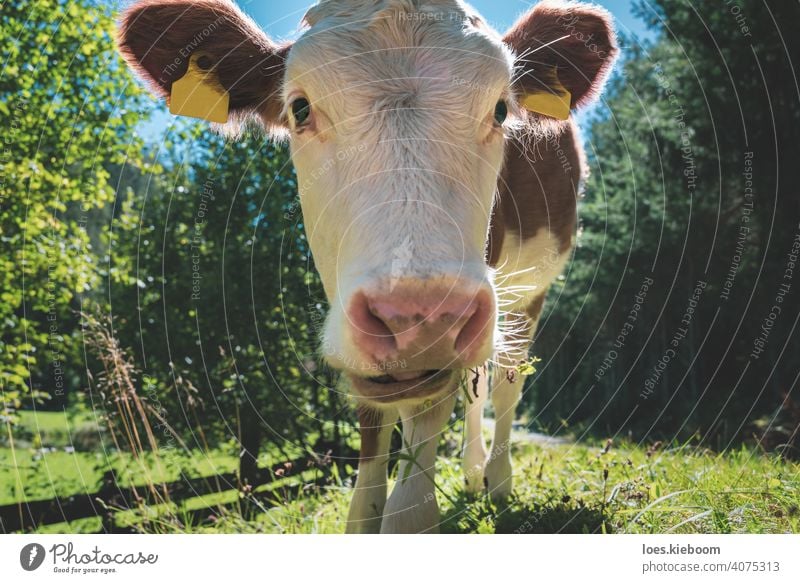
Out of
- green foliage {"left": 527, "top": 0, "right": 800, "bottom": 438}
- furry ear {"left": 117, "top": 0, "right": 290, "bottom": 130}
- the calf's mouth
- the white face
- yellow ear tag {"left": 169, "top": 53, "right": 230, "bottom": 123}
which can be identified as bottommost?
green foliage {"left": 527, "top": 0, "right": 800, "bottom": 438}

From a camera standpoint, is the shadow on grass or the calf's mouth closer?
the calf's mouth

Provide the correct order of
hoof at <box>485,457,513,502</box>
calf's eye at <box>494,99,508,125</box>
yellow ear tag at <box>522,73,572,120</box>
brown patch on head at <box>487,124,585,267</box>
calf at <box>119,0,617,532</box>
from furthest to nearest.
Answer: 1. hoof at <box>485,457,513,502</box>
2. brown patch on head at <box>487,124,585,267</box>
3. yellow ear tag at <box>522,73,572,120</box>
4. calf's eye at <box>494,99,508,125</box>
5. calf at <box>119,0,617,532</box>

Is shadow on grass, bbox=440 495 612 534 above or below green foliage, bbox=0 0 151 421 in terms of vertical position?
below

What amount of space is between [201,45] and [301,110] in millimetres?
743

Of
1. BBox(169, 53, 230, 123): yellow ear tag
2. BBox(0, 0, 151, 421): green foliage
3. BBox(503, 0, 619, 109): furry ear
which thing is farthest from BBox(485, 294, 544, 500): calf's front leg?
BBox(0, 0, 151, 421): green foliage

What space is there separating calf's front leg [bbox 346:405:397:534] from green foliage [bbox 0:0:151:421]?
268cm

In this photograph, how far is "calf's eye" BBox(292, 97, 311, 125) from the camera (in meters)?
2.70

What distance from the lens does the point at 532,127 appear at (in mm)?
3875

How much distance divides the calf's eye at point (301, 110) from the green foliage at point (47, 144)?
9.15 ft

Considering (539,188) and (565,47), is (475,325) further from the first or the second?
(539,188)

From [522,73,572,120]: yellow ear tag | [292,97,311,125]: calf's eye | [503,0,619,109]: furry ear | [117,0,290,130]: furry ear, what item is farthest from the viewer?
[522,73,572,120]: yellow ear tag

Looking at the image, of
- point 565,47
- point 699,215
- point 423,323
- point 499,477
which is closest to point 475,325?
point 423,323

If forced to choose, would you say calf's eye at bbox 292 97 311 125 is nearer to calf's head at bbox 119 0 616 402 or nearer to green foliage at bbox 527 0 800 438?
calf's head at bbox 119 0 616 402
